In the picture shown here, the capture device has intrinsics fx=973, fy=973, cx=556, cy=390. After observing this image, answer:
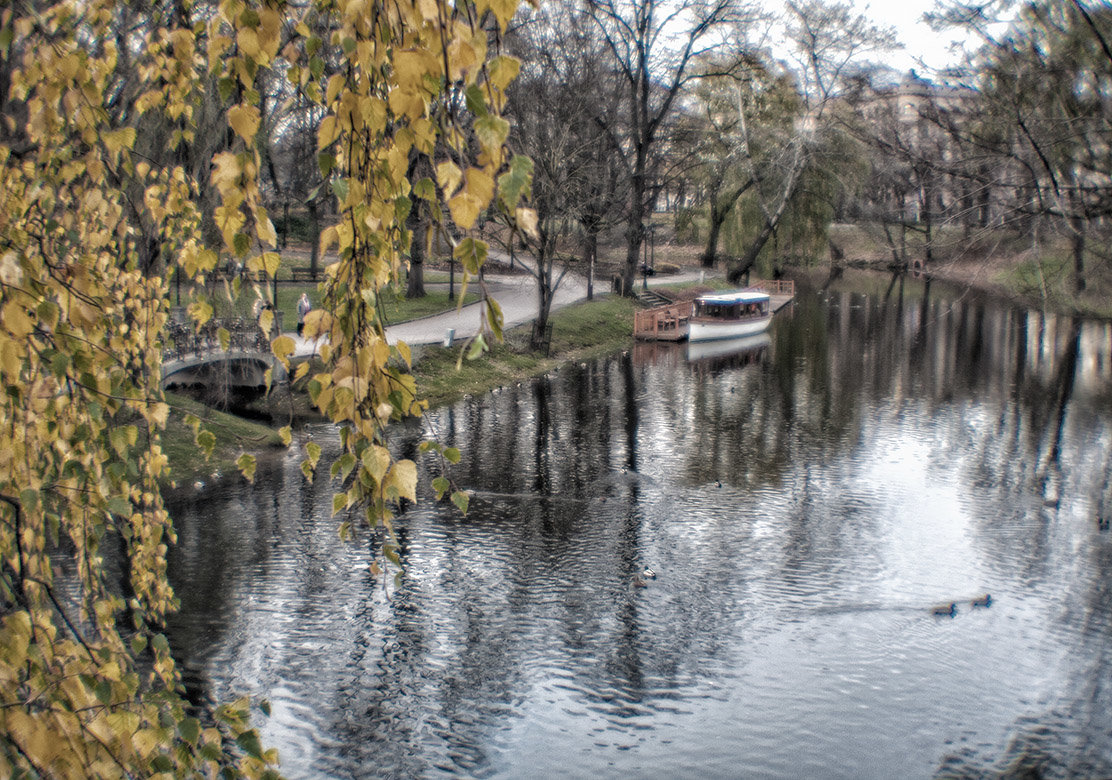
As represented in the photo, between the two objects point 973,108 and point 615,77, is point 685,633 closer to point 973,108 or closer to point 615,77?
point 973,108

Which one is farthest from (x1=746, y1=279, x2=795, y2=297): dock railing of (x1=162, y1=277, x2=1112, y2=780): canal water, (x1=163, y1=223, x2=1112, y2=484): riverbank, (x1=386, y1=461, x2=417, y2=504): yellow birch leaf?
(x1=386, y1=461, x2=417, y2=504): yellow birch leaf

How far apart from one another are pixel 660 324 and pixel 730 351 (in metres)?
3.76

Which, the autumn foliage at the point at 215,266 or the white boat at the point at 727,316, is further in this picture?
the white boat at the point at 727,316

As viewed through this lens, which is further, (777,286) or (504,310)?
(777,286)

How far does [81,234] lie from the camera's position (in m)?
5.57

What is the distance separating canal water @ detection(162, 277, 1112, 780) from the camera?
1026 cm

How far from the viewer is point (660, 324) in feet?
127

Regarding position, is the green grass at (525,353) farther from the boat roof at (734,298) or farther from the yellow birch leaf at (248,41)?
the yellow birch leaf at (248,41)

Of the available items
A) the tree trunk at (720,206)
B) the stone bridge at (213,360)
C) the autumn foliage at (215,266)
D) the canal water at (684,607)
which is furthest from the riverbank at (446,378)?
the tree trunk at (720,206)

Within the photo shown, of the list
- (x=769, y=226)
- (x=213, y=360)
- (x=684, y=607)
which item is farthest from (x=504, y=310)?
(x=684, y=607)

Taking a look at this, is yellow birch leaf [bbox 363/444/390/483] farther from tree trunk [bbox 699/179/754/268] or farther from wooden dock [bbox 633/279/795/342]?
tree trunk [bbox 699/179/754/268]

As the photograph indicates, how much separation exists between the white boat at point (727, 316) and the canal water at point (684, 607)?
14793 millimetres

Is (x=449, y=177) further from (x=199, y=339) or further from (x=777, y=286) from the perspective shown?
(x=777, y=286)

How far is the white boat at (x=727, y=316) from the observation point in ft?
124
